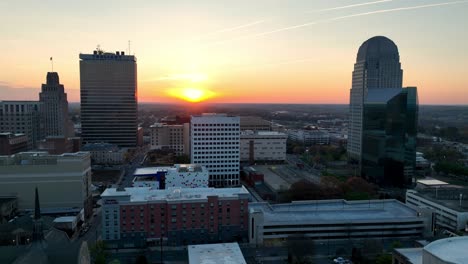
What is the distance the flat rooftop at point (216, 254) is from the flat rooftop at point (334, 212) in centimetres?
630

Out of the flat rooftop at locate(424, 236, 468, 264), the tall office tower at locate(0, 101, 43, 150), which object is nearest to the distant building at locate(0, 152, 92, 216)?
the flat rooftop at locate(424, 236, 468, 264)

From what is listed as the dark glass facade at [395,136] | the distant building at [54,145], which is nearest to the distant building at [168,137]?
the distant building at [54,145]

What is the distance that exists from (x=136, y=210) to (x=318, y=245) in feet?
49.1

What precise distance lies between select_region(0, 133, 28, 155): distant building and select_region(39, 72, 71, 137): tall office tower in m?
16.3

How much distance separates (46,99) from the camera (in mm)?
80188

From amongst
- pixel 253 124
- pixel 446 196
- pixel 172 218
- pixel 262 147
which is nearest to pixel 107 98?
pixel 262 147

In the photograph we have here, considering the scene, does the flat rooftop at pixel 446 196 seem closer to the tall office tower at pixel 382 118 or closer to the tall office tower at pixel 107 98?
the tall office tower at pixel 382 118

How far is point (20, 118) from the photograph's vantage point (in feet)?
248

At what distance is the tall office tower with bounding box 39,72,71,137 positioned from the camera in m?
80.4

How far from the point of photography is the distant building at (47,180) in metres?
38.0

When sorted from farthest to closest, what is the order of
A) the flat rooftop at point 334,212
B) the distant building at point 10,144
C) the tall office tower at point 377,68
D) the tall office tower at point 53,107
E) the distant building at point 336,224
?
the tall office tower at point 53,107
the tall office tower at point 377,68
the distant building at point 10,144
the flat rooftop at point 334,212
the distant building at point 336,224

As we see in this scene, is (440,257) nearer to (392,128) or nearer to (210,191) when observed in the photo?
(210,191)

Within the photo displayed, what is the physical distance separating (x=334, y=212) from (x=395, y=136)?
2350 cm

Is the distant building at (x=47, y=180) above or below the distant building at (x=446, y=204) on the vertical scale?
above
